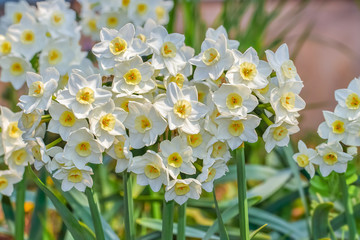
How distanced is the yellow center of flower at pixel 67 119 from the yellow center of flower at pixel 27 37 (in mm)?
299

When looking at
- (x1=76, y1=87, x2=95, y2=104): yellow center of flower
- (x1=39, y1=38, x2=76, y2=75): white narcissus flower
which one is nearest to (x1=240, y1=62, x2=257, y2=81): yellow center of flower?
(x1=76, y1=87, x2=95, y2=104): yellow center of flower

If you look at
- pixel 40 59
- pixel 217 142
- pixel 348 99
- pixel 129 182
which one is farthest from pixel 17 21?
pixel 348 99

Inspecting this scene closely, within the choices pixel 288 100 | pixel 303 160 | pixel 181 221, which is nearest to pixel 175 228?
pixel 181 221

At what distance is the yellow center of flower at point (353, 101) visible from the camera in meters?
0.75

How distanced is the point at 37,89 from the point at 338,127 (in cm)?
44

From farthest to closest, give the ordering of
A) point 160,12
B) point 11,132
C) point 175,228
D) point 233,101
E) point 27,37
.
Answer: point 160,12 < point 175,228 < point 27,37 < point 11,132 < point 233,101

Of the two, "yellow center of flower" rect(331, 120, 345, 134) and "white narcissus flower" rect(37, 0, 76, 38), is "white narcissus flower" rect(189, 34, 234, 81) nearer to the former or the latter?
"yellow center of flower" rect(331, 120, 345, 134)

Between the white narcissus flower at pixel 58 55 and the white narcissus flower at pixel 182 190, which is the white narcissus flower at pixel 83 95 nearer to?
the white narcissus flower at pixel 182 190

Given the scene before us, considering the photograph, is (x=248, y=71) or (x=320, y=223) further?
(x=320, y=223)

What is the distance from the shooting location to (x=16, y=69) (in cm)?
97

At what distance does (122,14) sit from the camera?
3.62 feet

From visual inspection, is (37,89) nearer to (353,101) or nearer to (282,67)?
(282,67)

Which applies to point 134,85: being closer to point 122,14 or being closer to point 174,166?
point 174,166

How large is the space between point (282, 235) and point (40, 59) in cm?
67
